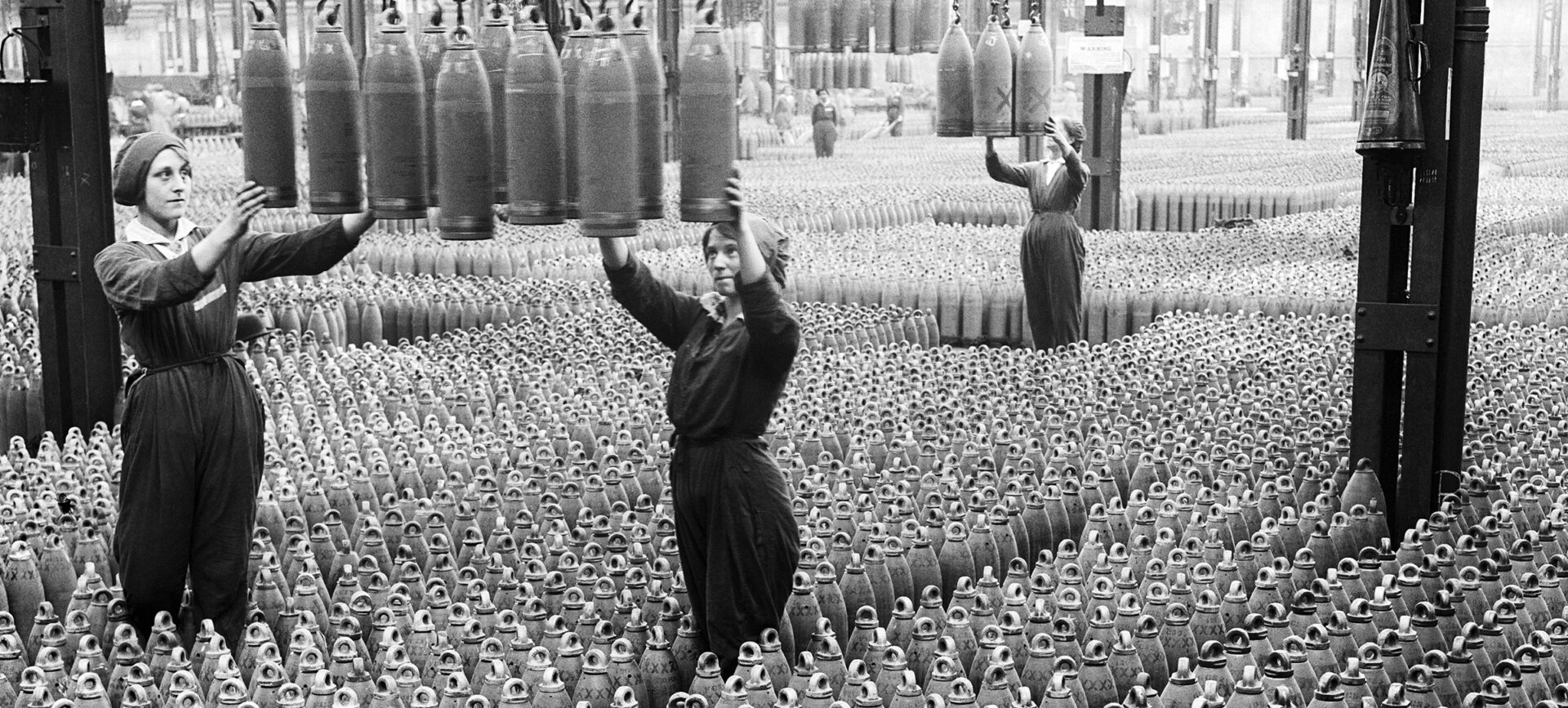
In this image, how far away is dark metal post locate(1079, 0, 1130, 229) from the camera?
11492 millimetres

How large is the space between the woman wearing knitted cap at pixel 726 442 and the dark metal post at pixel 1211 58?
1069 inches

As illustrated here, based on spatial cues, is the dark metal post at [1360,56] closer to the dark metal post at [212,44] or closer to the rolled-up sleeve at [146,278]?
the rolled-up sleeve at [146,278]

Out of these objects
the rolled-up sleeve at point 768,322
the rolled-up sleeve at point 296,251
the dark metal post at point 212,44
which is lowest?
the rolled-up sleeve at point 768,322

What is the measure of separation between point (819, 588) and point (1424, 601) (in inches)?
54.8

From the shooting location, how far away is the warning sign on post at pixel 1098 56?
10953mm

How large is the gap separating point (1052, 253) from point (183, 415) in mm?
5962

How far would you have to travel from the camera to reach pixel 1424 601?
12.6 ft

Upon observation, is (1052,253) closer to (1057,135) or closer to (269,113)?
(1057,135)

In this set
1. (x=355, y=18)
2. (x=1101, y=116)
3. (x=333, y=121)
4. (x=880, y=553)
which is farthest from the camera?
(x=1101, y=116)

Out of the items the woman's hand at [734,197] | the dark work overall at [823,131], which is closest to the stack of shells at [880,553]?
the woman's hand at [734,197]

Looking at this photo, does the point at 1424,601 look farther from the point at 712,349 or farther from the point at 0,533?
the point at 0,533

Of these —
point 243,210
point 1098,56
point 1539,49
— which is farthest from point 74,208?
point 1539,49

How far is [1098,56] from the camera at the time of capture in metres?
11.0

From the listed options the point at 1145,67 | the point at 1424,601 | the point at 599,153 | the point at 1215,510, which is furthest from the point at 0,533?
the point at 1145,67
